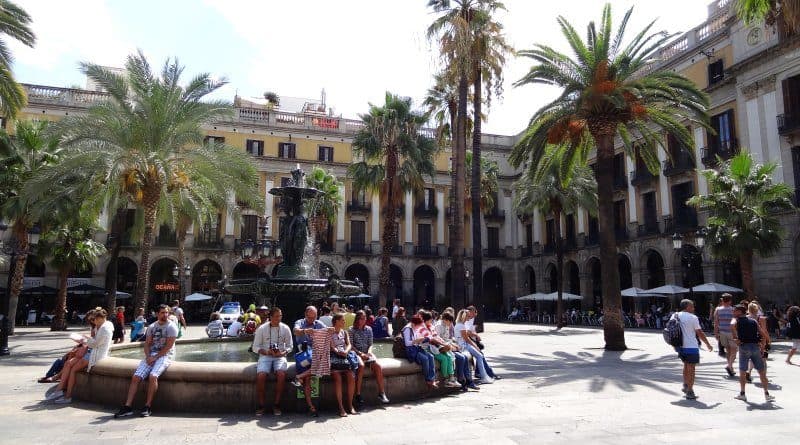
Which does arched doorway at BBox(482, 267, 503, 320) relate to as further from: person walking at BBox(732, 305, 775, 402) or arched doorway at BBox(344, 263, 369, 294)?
person walking at BBox(732, 305, 775, 402)

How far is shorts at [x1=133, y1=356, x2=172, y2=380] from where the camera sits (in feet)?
23.2

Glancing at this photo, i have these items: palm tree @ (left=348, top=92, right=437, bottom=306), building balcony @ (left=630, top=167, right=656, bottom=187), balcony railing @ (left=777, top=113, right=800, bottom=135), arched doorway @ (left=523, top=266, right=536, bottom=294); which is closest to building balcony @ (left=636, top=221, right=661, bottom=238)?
building balcony @ (left=630, top=167, right=656, bottom=187)

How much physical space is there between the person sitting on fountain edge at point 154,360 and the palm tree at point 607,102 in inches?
491

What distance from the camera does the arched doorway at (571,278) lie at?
40719 mm

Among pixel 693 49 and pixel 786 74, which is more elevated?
pixel 693 49

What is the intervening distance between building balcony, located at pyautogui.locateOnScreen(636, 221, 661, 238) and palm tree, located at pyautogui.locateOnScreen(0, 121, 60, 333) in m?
30.3

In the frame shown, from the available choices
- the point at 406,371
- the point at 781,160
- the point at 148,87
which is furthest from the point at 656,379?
the point at 781,160

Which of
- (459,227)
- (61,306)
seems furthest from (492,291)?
(61,306)

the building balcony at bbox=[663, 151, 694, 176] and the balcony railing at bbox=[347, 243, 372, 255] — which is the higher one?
the building balcony at bbox=[663, 151, 694, 176]

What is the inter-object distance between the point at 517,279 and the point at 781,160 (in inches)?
916

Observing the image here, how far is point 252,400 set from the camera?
7109mm

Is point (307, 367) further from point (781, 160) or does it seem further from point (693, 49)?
point (693, 49)

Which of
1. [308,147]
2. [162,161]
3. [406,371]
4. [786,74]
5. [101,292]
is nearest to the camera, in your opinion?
[406,371]

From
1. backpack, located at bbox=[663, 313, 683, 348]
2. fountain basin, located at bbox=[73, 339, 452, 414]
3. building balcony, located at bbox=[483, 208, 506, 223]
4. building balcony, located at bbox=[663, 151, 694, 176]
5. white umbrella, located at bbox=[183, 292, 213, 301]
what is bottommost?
fountain basin, located at bbox=[73, 339, 452, 414]
